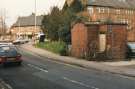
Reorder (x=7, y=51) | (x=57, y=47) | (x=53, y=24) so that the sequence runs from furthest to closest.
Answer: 1. (x=53, y=24)
2. (x=57, y=47)
3. (x=7, y=51)

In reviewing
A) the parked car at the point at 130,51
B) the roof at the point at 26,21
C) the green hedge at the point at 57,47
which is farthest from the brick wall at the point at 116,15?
the roof at the point at 26,21

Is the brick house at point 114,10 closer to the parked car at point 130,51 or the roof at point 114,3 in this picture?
the roof at point 114,3

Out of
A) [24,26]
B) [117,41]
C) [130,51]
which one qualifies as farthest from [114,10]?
[117,41]

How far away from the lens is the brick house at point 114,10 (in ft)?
268

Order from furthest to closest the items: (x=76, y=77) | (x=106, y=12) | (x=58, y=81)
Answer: (x=106, y=12), (x=76, y=77), (x=58, y=81)

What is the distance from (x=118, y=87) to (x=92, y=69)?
9000mm

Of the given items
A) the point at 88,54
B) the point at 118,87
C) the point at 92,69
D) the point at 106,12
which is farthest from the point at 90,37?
the point at 106,12

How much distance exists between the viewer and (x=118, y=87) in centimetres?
1605

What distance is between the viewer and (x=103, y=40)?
3328 centimetres

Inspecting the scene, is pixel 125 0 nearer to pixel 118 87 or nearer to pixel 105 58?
pixel 105 58

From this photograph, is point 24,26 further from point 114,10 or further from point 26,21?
point 114,10

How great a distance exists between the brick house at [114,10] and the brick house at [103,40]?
4183 cm

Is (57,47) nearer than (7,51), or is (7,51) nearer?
(7,51)

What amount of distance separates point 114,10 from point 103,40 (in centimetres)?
5800
